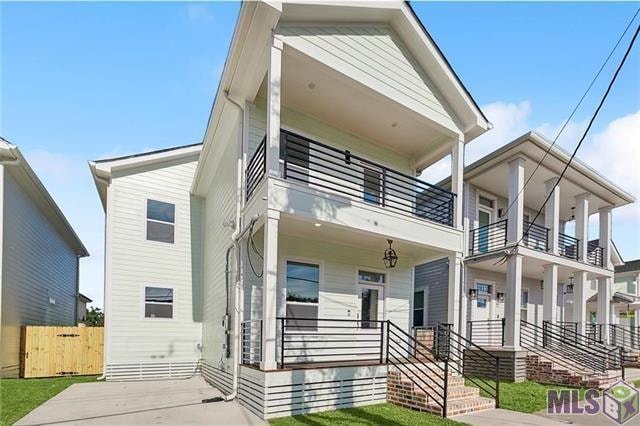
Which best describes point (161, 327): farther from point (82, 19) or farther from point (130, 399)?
point (82, 19)

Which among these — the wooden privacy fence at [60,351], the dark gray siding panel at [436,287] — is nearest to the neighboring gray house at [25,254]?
the wooden privacy fence at [60,351]

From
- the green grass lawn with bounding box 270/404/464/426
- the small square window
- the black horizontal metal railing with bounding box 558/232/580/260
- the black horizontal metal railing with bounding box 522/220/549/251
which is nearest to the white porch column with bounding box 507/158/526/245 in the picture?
the black horizontal metal railing with bounding box 522/220/549/251

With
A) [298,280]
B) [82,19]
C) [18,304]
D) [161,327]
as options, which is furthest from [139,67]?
[18,304]

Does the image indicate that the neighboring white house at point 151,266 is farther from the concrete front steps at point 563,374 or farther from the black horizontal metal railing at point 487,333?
the concrete front steps at point 563,374

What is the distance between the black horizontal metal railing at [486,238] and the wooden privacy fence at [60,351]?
13400mm

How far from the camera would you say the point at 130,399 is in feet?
26.1

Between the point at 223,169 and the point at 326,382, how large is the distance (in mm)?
6106

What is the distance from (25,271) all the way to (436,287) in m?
14.4

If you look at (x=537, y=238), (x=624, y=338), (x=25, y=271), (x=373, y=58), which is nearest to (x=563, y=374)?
(x=537, y=238)

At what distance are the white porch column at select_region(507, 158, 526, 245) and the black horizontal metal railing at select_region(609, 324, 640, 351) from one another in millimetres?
7864

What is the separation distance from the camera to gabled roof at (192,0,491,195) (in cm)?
691

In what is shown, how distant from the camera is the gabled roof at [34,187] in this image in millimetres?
10266

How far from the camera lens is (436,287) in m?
14.9

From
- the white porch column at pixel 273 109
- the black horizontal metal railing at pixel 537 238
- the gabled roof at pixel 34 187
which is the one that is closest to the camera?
the white porch column at pixel 273 109
